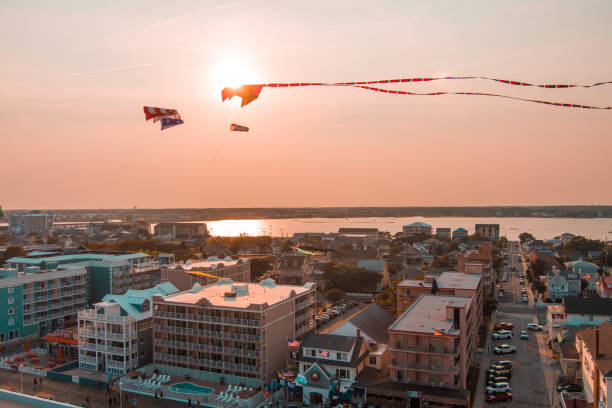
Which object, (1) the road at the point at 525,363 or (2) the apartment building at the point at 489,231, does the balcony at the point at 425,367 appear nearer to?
(1) the road at the point at 525,363

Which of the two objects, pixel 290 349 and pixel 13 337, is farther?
pixel 13 337

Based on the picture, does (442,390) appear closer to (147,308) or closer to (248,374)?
(248,374)

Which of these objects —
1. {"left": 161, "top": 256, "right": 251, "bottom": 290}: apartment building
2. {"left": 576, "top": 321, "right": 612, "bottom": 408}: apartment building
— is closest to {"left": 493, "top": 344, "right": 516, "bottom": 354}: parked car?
{"left": 576, "top": 321, "right": 612, "bottom": 408}: apartment building

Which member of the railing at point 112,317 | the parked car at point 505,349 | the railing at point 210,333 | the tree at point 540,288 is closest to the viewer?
the railing at point 210,333

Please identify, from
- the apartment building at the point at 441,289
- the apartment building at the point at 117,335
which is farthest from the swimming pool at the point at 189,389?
the apartment building at the point at 441,289

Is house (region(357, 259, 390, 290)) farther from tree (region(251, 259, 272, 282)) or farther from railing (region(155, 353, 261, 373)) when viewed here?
railing (region(155, 353, 261, 373))

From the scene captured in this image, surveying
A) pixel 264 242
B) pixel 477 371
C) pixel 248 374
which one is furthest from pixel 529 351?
pixel 264 242
